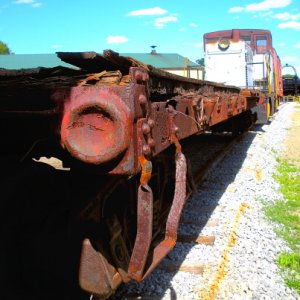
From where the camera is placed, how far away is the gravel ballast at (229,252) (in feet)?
11.0

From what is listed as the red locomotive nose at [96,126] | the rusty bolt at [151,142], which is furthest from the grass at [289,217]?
the red locomotive nose at [96,126]

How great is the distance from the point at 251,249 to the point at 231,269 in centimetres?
51

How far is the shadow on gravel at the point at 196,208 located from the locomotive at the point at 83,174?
593 millimetres

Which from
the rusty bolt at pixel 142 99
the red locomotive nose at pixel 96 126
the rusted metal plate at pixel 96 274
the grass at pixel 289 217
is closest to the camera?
the red locomotive nose at pixel 96 126

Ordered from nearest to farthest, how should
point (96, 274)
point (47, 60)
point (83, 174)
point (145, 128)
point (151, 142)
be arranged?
1. point (145, 128)
2. point (151, 142)
3. point (96, 274)
4. point (83, 174)
5. point (47, 60)

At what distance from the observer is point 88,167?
223 cm

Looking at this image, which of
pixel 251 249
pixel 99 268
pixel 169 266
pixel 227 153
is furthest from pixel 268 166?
pixel 99 268

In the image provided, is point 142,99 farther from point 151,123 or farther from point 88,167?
point 88,167

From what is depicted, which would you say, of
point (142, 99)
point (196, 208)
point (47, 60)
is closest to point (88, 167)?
point (142, 99)

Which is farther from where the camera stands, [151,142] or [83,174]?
[83,174]

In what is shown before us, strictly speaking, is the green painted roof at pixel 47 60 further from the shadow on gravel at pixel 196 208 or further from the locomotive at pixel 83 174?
the locomotive at pixel 83 174

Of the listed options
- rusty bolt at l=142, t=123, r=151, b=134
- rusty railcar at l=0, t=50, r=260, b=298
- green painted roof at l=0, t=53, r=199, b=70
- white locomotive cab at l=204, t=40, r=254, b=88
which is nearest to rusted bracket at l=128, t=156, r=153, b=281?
rusty railcar at l=0, t=50, r=260, b=298

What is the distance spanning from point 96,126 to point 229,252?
2.66 m

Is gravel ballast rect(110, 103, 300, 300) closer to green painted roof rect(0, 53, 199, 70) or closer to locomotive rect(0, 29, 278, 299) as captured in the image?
locomotive rect(0, 29, 278, 299)
